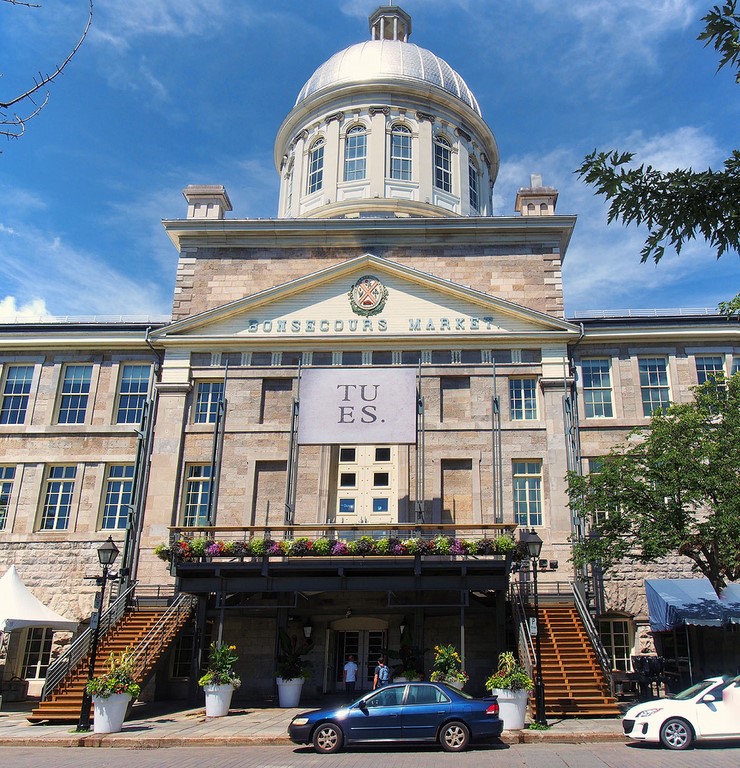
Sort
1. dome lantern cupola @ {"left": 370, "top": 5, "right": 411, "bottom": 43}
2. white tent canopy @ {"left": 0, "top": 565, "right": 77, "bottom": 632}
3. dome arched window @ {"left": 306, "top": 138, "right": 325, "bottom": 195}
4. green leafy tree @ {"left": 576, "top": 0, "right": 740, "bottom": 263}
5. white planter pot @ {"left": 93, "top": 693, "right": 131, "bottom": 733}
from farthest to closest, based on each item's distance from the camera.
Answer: dome lantern cupola @ {"left": 370, "top": 5, "right": 411, "bottom": 43} → dome arched window @ {"left": 306, "top": 138, "right": 325, "bottom": 195} → white tent canopy @ {"left": 0, "top": 565, "right": 77, "bottom": 632} → white planter pot @ {"left": 93, "top": 693, "right": 131, "bottom": 733} → green leafy tree @ {"left": 576, "top": 0, "right": 740, "bottom": 263}

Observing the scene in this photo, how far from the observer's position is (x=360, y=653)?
2309 cm

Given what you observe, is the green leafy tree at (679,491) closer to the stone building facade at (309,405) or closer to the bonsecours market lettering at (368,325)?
the stone building facade at (309,405)

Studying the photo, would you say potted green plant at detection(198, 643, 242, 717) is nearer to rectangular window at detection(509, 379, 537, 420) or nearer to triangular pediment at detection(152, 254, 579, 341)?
triangular pediment at detection(152, 254, 579, 341)

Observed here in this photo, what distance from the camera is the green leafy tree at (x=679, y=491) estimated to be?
1794 centimetres

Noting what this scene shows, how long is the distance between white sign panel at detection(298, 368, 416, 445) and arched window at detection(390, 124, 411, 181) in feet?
44.3

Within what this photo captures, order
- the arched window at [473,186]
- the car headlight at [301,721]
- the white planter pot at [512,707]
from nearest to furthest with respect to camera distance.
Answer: the car headlight at [301,721], the white planter pot at [512,707], the arched window at [473,186]

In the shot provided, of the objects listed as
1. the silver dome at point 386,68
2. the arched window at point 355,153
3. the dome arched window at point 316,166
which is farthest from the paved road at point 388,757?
the silver dome at point 386,68

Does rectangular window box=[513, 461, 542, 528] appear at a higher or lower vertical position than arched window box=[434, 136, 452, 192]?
lower

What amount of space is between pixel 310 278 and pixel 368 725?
1575cm

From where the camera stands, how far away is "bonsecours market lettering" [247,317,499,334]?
1008 inches

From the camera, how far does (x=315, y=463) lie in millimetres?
24578

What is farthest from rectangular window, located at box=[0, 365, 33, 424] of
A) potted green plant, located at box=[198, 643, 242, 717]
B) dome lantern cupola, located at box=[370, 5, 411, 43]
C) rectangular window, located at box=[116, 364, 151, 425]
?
dome lantern cupola, located at box=[370, 5, 411, 43]

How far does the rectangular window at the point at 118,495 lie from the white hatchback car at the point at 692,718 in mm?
16983

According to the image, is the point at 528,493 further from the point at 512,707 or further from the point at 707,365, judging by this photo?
the point at 512,707
